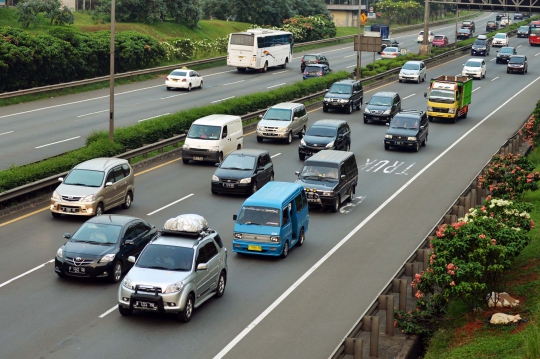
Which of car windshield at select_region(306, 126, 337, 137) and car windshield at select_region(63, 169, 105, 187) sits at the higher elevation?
car windshield at select_region(306, 126, 337, 137)

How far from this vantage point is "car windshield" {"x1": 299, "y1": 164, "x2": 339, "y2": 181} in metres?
30.5

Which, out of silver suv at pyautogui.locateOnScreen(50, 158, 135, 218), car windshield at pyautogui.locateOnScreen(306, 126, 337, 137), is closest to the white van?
car windshield at pyautogui.locateOnScreen(306, 126, 337, 137)

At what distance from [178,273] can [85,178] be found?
1031 centimetres

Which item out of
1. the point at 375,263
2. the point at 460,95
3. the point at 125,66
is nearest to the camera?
the point at 375,263

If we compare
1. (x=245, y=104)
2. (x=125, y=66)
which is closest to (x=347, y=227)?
(x=245, y=104)

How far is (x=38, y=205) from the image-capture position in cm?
2944

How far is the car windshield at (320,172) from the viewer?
30453 mm

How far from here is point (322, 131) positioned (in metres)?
39.2

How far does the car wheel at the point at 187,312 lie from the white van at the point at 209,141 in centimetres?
1810

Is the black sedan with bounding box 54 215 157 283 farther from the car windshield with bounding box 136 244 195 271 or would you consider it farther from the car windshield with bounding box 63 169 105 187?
the car windshield with bounding box 63 169 105 187

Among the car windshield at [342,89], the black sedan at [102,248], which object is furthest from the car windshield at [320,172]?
the car windshield at [342,89]

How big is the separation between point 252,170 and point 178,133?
10.4 metres

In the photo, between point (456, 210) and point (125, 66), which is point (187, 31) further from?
point (456, 210)

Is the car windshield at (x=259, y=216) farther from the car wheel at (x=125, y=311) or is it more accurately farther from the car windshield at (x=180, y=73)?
the car windshield at (x=180, y=73)
